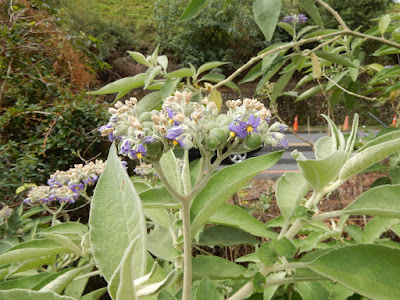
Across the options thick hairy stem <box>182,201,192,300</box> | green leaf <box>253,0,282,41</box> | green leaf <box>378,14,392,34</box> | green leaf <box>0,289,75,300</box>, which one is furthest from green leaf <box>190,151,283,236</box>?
green leaf <box>378,14,392,34</box>

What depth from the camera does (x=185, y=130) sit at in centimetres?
59

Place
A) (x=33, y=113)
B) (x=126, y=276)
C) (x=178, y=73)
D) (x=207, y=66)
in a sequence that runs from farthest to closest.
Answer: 1. (x=33, y=113)
2. (x=207, y=66)
3. (x=178, y=73)
4. (x=126, y=276)

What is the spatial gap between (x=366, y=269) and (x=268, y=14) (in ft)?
2.39

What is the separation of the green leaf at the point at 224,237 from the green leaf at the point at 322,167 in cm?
43

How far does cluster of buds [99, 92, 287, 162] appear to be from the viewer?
0.58 meters

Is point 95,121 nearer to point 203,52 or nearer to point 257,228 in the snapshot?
point 257,228

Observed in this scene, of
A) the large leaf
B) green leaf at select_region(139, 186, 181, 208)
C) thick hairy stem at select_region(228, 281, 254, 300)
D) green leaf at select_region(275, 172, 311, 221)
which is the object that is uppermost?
the large leaf

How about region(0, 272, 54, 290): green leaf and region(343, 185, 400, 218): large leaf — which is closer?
region(343, 185, 400, 218): large leaf

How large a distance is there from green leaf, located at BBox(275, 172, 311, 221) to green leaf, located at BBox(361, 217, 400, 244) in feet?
0.84

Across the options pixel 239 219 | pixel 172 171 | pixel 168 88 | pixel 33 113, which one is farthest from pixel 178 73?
pixel 33 113

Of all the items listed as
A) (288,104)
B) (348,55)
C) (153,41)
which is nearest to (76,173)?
(348,55)

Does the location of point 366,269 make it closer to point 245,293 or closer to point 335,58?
point 245,293

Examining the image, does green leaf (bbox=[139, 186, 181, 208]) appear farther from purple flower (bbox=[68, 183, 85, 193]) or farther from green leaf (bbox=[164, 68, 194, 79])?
purple flower (bbox=[68, 183, 85, 193])

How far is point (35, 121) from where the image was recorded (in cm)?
299
